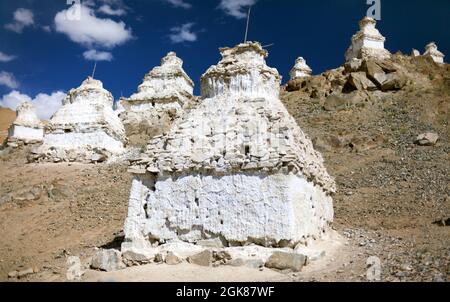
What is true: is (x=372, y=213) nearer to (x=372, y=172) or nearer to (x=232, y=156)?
(x=372, y=172)

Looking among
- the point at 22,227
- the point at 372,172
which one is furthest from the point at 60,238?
the point at 372,172

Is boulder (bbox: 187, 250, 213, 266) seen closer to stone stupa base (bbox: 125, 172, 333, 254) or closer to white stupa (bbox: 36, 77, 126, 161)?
stone stupa base (bbox: 125, 172, 333, 254)

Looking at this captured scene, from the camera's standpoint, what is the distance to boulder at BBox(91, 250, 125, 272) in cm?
869

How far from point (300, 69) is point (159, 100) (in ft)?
65.5

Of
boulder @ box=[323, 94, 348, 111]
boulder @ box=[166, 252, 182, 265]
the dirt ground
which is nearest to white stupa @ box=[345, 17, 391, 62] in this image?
boulder @ box=[323, 94, 348, 111]

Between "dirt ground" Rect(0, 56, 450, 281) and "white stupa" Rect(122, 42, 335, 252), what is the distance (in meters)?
1.07

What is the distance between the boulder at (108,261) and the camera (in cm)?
869

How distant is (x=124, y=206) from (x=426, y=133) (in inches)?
719

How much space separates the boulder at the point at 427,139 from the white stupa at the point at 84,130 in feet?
60.9

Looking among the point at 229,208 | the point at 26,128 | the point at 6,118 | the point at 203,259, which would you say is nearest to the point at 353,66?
the point at 26,128

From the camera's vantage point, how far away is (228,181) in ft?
30.3

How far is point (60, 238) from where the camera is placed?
14125mm

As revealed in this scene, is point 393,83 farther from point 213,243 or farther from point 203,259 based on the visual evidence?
point 203,259

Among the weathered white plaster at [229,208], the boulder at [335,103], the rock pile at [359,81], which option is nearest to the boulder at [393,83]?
the rock pile at [359,81]
